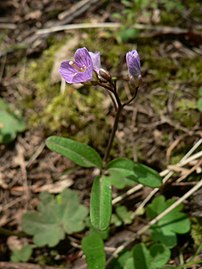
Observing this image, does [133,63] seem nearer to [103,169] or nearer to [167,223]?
[103,169]

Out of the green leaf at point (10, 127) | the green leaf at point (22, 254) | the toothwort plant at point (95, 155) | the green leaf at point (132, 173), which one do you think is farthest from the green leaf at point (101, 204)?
the green leaf at point (10, 127)

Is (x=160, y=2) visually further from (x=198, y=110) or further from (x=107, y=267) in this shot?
(x=107, y=267)

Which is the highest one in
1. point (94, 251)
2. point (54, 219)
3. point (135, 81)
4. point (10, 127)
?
point (135, 81)

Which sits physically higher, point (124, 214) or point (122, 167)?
point (122, 167)

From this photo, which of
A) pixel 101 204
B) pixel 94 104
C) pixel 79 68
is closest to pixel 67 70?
pixel 79 68

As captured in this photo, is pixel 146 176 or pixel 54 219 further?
pixel 54 219

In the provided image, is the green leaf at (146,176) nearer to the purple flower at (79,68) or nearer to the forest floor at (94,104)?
the forest floor at (94,104)

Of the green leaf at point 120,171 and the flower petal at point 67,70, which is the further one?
the green leaf at point 120,171
